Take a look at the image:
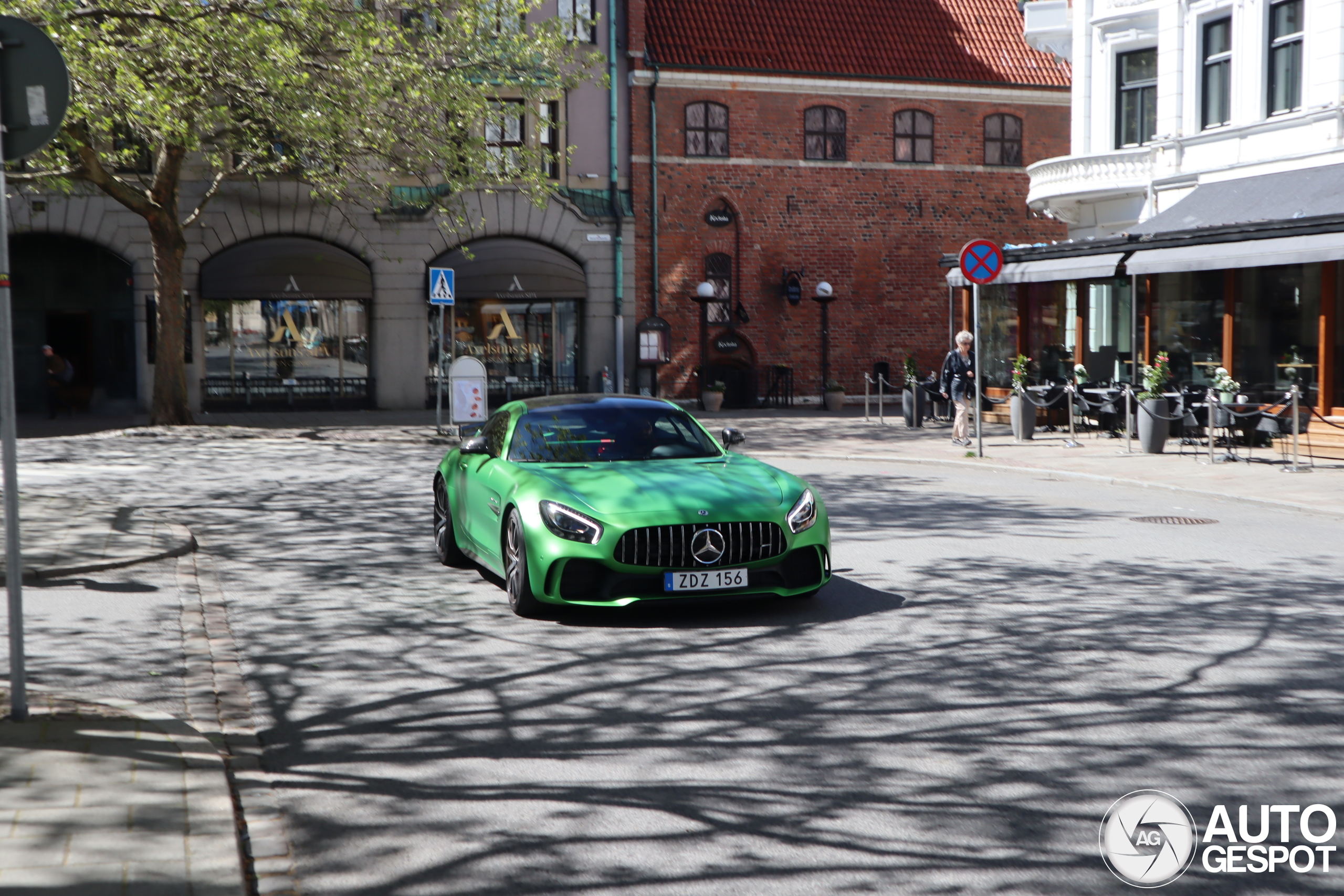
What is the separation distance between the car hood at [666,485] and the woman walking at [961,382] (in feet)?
43.6

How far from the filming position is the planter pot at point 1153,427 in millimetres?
19797

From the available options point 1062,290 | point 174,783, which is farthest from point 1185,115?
point 174,783

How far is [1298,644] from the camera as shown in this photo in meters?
7.38

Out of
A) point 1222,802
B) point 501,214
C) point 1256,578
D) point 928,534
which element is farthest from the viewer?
point 501,214

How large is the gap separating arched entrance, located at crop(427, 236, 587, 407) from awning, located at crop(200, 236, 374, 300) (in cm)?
223

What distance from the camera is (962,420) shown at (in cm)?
2186

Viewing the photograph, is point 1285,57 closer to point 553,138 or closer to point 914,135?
point 914,135

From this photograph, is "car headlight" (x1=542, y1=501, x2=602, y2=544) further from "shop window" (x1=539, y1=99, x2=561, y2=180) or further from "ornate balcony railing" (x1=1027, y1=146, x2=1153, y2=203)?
"shop window" (x1=539, y1=99, x2=561, y2=180)

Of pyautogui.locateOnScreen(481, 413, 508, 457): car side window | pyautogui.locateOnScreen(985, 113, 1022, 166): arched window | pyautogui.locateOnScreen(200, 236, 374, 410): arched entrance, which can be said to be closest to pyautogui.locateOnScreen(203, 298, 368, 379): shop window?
pyautogui.locateOnScreen(200, 236, 374, 410): arched entrance

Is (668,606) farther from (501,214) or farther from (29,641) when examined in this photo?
(501,214)

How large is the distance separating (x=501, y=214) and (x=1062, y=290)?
13.8m

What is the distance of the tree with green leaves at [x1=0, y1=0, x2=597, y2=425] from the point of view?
13.9 metres

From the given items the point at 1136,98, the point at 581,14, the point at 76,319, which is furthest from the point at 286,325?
the point at 1136,98

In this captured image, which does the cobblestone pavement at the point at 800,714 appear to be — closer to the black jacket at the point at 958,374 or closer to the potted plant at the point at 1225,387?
the potted plant at the point at 1225,387
